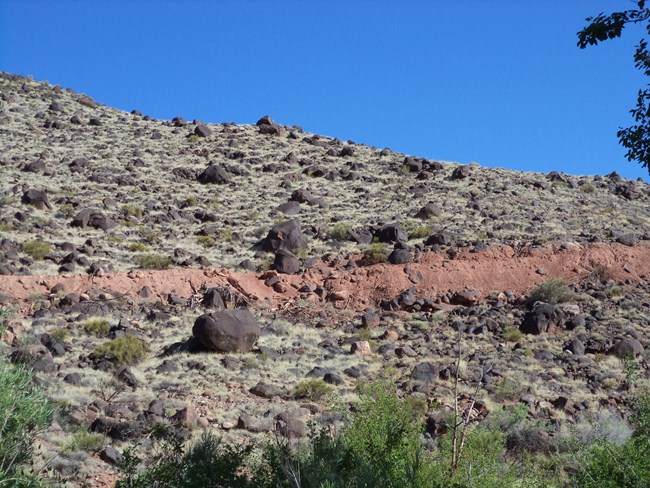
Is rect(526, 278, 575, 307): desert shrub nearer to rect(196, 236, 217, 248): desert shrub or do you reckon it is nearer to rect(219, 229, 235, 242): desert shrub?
rect(219, 229, 235, 242): desert shrub

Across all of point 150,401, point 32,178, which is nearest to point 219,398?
point 150,401

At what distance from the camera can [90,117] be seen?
4812cm

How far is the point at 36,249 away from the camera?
2423 centimetres

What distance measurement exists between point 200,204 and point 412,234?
10.2 metres

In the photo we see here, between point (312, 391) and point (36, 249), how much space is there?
42.7 feet

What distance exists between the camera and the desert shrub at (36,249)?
24031 millimetres

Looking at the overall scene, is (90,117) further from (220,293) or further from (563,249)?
(563,249)

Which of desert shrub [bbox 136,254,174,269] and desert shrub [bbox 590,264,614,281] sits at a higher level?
desert shrub [bbox 590,264,614,281]

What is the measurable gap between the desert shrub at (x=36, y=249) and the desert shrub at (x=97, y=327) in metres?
5.99

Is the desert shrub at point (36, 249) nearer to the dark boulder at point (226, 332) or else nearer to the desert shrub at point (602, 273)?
the dark boulder at point (226, 332)

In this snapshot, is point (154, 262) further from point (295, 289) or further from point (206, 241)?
point (295, 289)

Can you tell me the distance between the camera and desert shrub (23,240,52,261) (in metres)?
24.0

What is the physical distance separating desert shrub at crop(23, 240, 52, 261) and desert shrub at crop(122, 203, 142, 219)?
5442 mm

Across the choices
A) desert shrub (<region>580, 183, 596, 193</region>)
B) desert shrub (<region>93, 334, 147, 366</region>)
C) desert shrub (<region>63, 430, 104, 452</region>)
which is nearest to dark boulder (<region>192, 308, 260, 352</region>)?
desert shrub (<region>93, 334, 147, 366</region>)
